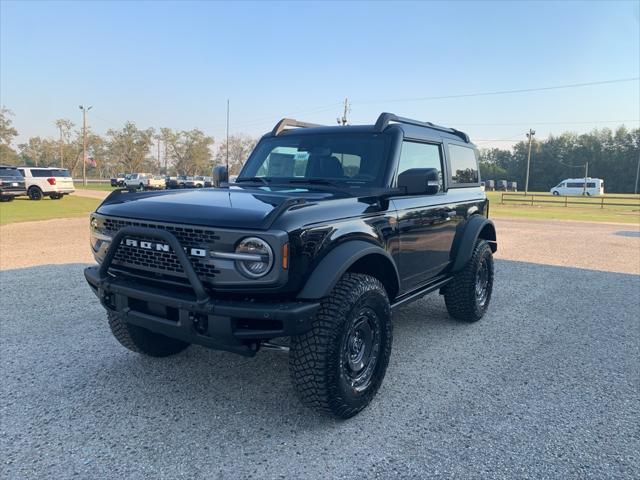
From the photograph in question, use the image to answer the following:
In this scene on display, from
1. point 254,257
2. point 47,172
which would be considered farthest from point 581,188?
point 254,257

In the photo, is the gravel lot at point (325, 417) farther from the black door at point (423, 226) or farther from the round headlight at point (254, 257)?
the round headlight at point (254, 257)

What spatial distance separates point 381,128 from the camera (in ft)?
13.2

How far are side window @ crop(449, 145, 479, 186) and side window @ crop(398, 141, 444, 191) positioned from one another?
14.2 inches

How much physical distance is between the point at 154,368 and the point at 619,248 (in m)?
12.4

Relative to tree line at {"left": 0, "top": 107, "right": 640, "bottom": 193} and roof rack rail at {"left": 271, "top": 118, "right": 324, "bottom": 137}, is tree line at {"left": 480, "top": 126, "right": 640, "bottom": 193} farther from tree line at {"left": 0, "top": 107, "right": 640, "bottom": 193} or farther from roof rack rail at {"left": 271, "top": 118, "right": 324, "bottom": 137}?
roof rack rail at {"left": 271, "top": 118, "right": 324, "bottom": 137}

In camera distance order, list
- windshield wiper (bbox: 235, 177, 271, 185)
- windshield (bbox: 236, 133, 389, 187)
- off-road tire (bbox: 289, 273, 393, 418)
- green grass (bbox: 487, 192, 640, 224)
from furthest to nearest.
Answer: green grass (bbox: 487, 192, 640, 224)
windshield wiper (bbox: 235, 177, 271, 185)
windshield (bbox: 236, 133, 389, 187)
off-road tire (bbox: 289, 273, 393, 418)

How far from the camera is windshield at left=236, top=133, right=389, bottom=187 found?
12.9 feet

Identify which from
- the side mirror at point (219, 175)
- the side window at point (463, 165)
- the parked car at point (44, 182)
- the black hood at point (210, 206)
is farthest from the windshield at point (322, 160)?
the parked car at point (44, 182)

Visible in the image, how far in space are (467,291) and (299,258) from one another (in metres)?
2.96

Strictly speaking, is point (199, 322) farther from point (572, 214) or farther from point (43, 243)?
point (572, 214)

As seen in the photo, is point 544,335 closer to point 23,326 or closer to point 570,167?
point 23,326

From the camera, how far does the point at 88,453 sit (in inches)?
104

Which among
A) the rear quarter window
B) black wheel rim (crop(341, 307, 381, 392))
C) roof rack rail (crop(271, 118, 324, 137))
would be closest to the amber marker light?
black wheel rim (crop(341, 307, 381, 392))

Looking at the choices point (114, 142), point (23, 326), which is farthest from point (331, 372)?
point (114, 142)
